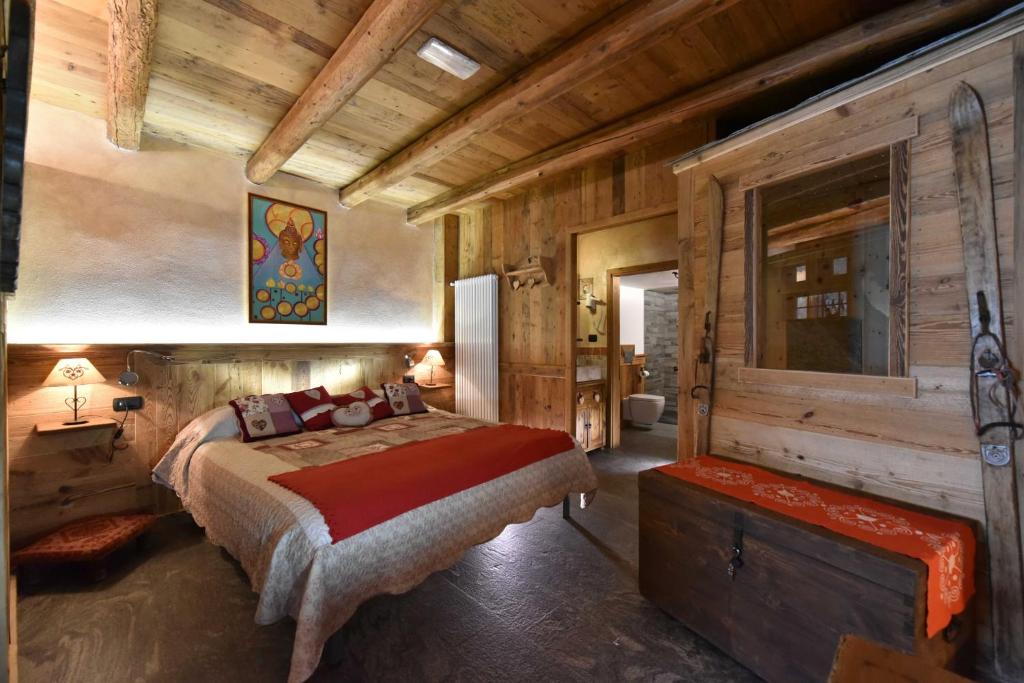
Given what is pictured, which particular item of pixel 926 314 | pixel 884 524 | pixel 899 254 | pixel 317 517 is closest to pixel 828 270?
pixel 899 254

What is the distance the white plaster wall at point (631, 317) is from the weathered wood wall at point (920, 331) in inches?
171

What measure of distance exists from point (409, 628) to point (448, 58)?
2.72 metres

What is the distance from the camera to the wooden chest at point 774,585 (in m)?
1.18

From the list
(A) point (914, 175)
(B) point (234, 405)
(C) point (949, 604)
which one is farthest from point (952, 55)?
(B) point (234, 405)

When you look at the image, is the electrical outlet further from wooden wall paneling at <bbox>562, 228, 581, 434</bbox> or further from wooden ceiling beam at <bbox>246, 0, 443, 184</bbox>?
wooden wall paneling at <bbox>562, 228, 581, 434</bbox>

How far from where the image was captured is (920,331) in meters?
1.46

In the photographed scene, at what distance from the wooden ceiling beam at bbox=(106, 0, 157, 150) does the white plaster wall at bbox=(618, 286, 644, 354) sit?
547cm

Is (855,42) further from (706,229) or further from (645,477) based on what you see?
(645,477)

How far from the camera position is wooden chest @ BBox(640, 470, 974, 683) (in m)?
1.18

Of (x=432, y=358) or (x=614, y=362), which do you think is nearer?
(x=432, y=358)

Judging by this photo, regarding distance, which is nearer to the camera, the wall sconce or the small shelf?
the small shelf

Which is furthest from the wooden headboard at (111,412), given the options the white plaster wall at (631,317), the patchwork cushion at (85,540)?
the white plaster wall at (631,317)

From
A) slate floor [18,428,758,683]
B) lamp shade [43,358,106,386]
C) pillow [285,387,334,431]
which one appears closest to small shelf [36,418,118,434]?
lamp shade [43,358,106,386]

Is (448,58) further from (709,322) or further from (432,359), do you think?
(432,359)
